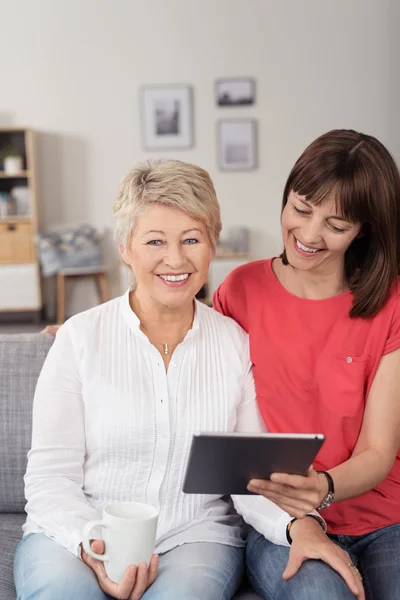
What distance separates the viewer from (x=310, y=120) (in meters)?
7.41

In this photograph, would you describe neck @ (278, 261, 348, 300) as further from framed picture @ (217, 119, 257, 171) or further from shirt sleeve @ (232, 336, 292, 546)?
framed picture @ (217, 119, 257, 171)

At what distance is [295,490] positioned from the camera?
1.30 meters

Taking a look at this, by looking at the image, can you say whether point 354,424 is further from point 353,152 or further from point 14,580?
point 14,580

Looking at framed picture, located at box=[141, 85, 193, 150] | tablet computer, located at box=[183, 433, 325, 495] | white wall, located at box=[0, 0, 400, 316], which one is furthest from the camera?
framed picture, located at box=[141, 85, 193, 150]

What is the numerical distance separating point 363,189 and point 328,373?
1.28ft

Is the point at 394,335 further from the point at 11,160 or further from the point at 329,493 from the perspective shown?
the point at 11,160

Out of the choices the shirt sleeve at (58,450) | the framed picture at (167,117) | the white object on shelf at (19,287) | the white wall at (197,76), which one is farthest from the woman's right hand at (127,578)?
the framed picture at (167,117)

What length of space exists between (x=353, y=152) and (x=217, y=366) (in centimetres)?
53

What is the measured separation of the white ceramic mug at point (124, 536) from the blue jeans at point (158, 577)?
62 millimetres

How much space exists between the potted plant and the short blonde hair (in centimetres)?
575

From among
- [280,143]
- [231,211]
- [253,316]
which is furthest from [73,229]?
[253,316]

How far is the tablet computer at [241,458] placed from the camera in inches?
43.4

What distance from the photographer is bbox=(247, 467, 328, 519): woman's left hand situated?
1.26m

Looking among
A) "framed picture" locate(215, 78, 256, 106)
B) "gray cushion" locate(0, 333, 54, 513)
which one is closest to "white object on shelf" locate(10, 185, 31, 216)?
"framed picture" locate(215, 78, 256, 106)
